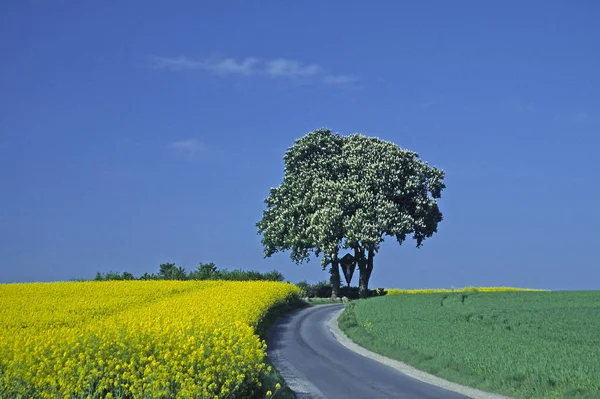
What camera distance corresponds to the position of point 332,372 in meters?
27.4

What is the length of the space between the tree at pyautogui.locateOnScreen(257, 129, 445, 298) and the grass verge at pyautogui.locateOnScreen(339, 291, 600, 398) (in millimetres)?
16284

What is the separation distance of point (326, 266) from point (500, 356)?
1894 inches

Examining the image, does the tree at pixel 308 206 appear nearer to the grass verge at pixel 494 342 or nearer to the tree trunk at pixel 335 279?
the tree trunk at pixel 335 279

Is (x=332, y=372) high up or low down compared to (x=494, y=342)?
down

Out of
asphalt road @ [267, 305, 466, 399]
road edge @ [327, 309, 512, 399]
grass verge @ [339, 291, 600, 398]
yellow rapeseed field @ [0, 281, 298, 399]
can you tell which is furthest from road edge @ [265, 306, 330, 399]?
grass verge @ [339, 291, 600, 398]

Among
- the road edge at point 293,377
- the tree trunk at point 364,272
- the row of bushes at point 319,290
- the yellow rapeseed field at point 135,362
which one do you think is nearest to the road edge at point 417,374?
the road edge at point 293,377

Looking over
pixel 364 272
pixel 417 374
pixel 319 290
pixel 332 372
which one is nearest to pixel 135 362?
pixel 332 372

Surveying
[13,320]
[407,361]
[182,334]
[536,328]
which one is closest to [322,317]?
[536,328]

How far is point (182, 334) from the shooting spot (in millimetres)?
19781

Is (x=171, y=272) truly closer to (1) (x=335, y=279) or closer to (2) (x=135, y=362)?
(1) (x=335, y=279)

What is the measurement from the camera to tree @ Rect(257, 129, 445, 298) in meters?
70.2

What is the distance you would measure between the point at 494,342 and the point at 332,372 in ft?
25.8

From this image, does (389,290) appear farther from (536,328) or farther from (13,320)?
(13,320)

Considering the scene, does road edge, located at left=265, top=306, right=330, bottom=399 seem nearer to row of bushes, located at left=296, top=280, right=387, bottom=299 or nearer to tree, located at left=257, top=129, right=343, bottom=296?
tree, located at left=257, top=129, right=343, bottom=296
